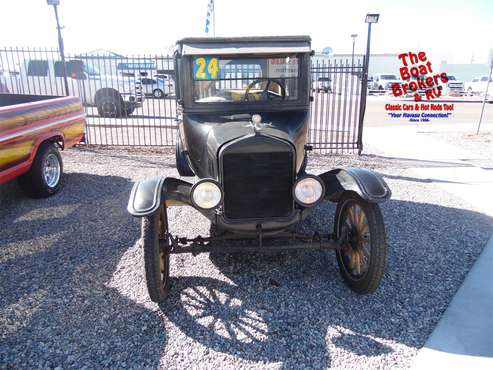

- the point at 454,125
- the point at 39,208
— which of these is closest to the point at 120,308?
the point at 39,208

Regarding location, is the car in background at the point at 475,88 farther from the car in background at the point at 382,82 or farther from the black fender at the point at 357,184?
the black fender at the point at 357,184

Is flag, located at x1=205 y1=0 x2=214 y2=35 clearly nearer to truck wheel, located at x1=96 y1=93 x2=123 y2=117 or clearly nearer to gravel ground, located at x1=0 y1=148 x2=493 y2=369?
truck wheel, located at x1=96 y1=93 x2=123 y2=117

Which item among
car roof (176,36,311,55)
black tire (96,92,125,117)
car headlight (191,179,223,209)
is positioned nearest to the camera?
car headlight (191,179,223,209)

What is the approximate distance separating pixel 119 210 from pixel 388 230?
3.28m

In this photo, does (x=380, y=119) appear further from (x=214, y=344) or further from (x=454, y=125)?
(x=214, y=344)

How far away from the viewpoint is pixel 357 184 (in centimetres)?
294

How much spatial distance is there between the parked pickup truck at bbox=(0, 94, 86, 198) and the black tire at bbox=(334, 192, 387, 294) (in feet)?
12.3

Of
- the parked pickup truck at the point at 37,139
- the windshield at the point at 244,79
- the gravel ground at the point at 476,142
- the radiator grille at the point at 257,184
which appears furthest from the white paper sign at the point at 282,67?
the gravel ground at the point at 476,142

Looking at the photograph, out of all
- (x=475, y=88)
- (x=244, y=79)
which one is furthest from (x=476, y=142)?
(x=475, y=88)

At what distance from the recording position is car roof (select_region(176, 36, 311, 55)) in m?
3.66

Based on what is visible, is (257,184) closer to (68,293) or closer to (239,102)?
(239,102)

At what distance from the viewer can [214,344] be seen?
2531 mm

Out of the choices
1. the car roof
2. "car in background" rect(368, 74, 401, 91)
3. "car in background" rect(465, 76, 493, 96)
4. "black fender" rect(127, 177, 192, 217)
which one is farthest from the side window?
"car in background" rect(465, 76, 493, 96)

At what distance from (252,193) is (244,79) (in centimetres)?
150
